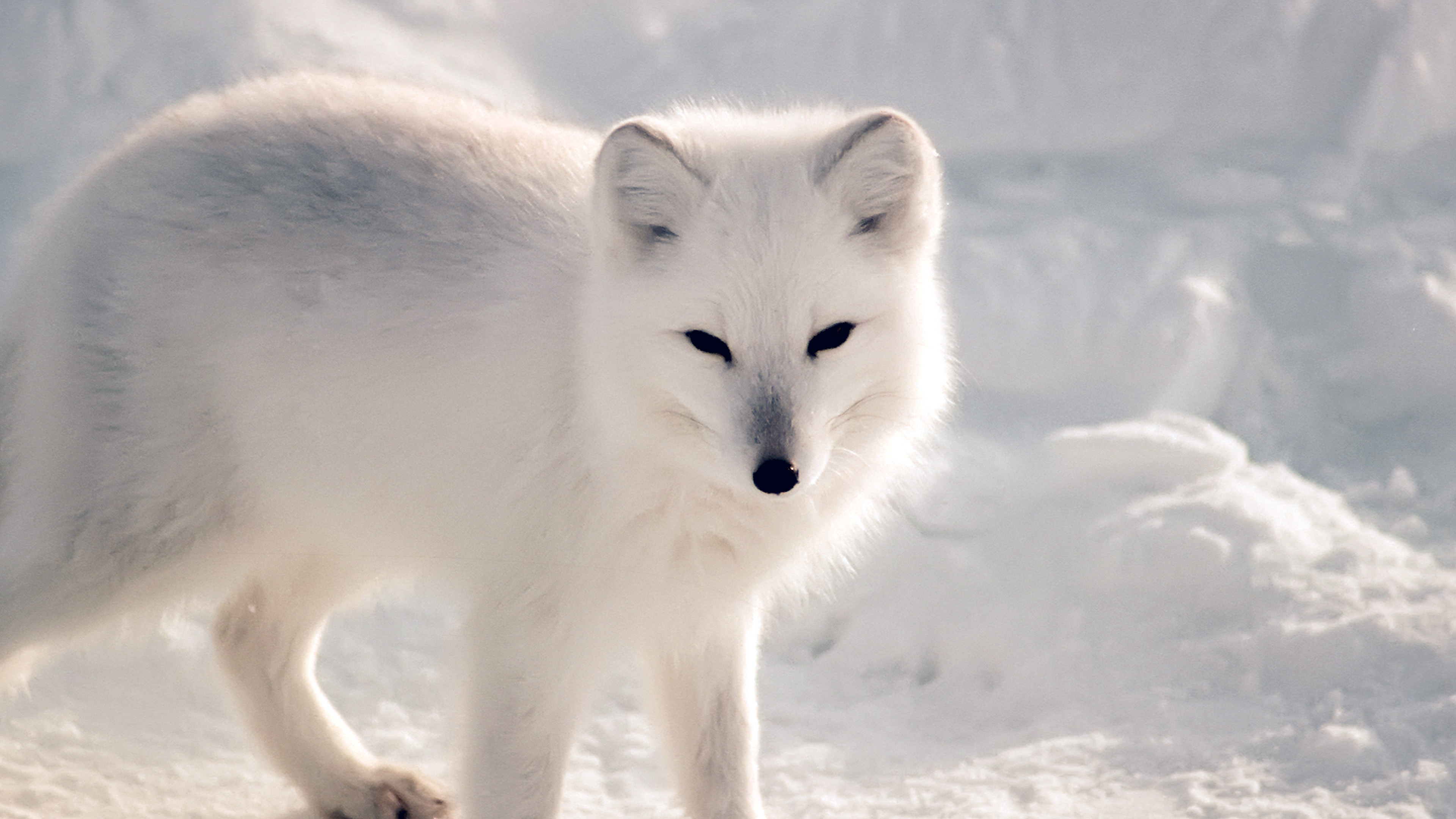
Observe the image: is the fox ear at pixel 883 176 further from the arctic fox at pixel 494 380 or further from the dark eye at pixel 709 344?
the dark eye at pixel 709 344

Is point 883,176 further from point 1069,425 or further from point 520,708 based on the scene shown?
point 1069,425

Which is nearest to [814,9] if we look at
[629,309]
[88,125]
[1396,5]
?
[1396,5]

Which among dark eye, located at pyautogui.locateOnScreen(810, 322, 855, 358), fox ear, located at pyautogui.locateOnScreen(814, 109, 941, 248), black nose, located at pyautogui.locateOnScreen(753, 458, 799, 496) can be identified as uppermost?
fox ear, located at pyautogui.locateOnScreen(814, 109, 941, 248)

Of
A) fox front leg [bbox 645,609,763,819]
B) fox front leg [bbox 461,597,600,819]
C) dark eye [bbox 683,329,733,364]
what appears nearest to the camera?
dark eye [bbox 683,329,733,364]

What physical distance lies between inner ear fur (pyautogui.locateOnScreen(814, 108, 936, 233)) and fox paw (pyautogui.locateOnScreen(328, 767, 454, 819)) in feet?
5.69

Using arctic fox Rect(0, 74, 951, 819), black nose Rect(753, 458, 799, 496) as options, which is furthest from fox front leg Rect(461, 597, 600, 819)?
Answer: black nose Rect(753, 458, 799, 496)

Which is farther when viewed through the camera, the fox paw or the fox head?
the fox paw

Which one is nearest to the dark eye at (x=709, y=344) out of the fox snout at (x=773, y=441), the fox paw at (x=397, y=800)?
the fox snout at (x=773, y=441)

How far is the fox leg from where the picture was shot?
2.83 metres

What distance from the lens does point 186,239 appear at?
245cm

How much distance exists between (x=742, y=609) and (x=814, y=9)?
3.59 m

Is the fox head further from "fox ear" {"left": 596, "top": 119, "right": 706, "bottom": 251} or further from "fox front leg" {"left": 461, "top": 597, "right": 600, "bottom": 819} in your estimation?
"fox front leg" {"left": 461, "top": 597, "right": 600, "bottom": 819}

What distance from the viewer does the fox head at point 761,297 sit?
1880mm

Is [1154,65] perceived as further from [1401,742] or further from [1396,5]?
[1401,742]
